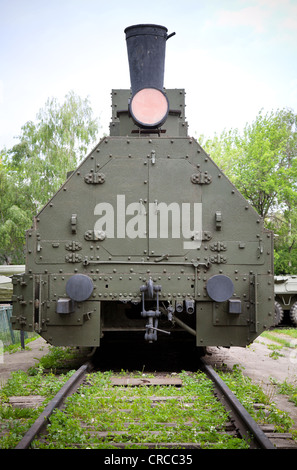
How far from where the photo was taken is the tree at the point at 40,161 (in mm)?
31094

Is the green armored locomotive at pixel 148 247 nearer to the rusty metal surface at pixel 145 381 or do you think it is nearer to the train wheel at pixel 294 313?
the rusty metal surface at pixel 145 381

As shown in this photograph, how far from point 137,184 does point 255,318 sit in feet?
8.21

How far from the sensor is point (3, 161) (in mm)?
35969

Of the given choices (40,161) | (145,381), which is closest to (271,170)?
(40,161)

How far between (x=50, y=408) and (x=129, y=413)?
0.83m

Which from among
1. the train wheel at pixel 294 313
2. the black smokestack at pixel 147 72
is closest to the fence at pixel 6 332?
the black smokestack at pixel 147 72

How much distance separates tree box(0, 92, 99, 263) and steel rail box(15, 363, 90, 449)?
81.6 ft

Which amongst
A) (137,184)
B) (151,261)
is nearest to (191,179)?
(137,184)

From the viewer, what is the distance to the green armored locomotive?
697 centimetres

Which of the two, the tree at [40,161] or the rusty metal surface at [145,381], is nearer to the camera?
the rusty metal surface at [145,381]

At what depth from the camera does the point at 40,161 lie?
31.2m

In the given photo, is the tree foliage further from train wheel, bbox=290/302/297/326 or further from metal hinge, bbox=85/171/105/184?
metal hinge, bbox=85/171/105/184

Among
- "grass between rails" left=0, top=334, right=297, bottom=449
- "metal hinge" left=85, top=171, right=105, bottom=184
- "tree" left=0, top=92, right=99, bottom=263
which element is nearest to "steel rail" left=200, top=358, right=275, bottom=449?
"grass between rails" left=0, top=334, right=297, bottom=449

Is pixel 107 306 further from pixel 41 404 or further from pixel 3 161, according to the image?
pixel 3 161
